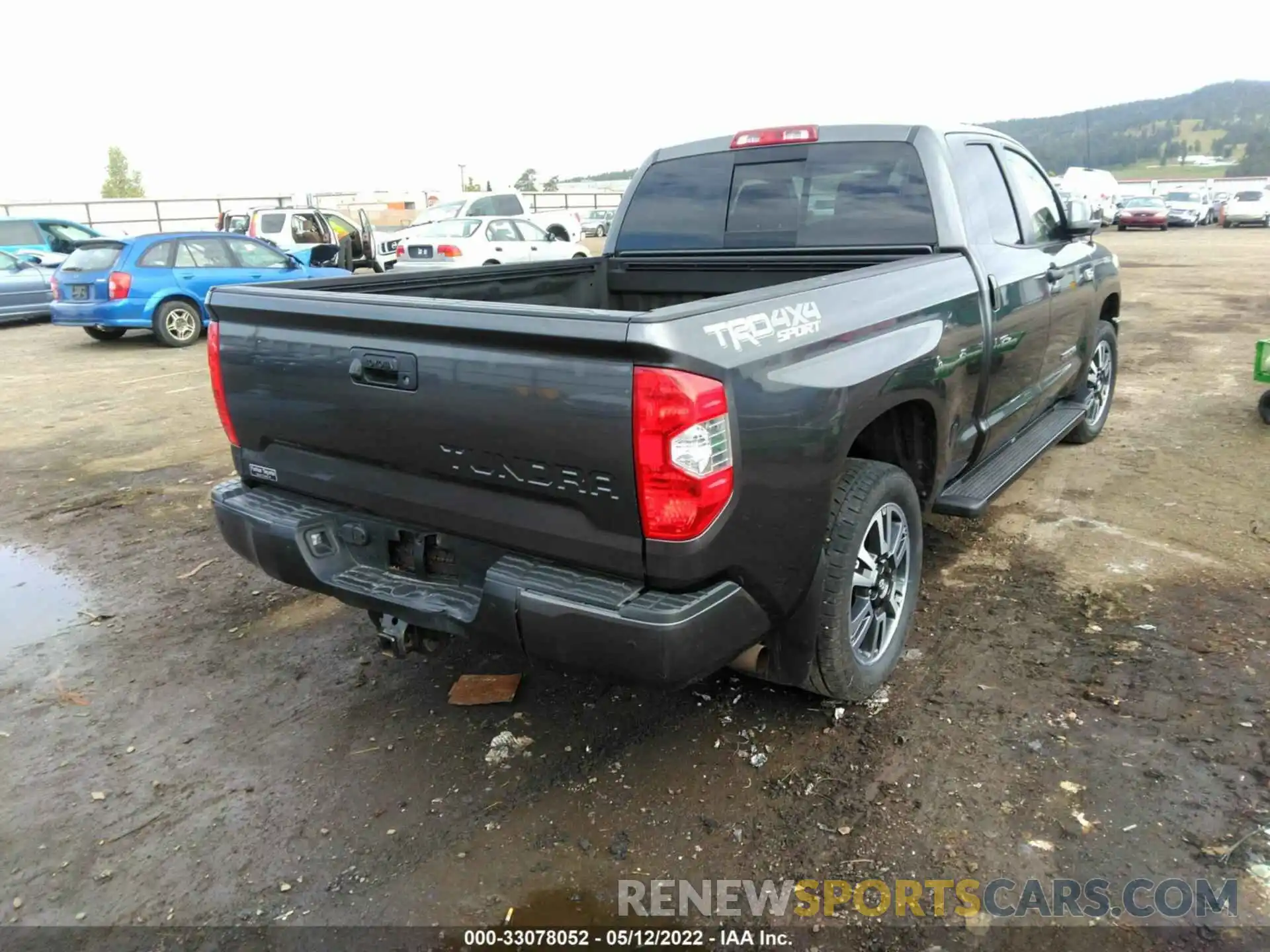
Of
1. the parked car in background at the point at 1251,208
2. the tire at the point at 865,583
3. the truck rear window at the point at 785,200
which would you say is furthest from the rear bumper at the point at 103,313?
the parked car in background at the point at 1251,208

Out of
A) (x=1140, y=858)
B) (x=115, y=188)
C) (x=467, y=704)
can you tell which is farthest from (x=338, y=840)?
(x=115, y=188)

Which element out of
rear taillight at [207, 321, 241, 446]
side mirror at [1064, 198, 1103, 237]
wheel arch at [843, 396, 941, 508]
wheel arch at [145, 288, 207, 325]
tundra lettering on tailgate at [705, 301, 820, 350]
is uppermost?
side mirror at [1064, 198, 1103, 237]

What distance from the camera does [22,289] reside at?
1478 centimetres

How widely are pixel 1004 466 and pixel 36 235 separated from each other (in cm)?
1877

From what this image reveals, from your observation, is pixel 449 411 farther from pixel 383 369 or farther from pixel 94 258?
pixel 94 258

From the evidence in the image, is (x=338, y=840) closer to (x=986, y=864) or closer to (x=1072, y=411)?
(x=986, y=864)

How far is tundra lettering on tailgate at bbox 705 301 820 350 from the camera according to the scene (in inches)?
92.9

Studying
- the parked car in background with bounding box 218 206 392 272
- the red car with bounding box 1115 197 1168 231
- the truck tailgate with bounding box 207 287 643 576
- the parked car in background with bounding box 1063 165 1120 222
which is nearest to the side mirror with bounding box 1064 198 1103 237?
the truck tailgate with bounding box 207 287 643 576

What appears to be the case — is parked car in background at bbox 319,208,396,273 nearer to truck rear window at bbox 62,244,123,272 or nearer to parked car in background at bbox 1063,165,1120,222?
truck rear window at bbox 62,244,123,272

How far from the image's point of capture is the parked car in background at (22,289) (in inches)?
577

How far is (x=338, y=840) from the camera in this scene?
2686mm

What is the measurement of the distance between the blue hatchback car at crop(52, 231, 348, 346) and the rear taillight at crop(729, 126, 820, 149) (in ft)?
28.9

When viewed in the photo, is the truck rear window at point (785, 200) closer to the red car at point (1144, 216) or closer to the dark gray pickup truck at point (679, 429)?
the dark gray pickup truck at point (679, 429)

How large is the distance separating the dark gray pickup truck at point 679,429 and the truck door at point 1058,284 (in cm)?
40
